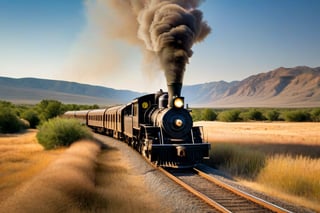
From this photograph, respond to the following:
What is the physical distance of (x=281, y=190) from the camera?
473 inches

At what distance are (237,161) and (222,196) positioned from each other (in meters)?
6.46

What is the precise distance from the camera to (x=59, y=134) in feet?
82.4

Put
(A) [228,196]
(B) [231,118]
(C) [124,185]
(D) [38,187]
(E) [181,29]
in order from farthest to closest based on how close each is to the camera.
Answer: (B) [231,118]
(E) [181,29]
(C) [124,185]
(A) [228,196]
(D) [38,187]

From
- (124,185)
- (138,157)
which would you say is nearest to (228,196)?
(124,185)

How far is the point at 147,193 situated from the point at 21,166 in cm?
969

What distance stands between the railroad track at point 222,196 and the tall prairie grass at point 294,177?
2202 mm

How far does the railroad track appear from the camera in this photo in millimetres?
9211

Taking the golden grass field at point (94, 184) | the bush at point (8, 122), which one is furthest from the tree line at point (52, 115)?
the golden grass field at point (94, 184)

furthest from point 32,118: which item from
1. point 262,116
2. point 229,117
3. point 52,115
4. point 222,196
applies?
point 222,196

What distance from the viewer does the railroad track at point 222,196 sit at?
9.21m

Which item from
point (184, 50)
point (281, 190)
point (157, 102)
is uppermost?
point (184, 50)

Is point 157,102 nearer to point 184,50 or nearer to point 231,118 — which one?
point 184,50

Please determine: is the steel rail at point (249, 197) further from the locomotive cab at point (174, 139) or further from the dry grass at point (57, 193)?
the dry grass at point (57, 193)

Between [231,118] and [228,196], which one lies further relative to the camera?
[231,118]
